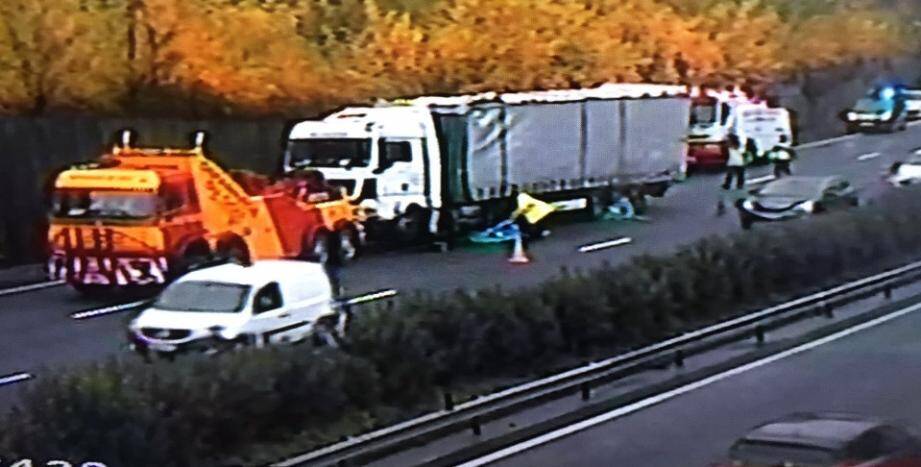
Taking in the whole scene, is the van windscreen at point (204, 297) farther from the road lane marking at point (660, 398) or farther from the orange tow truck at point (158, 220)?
→ the orange tow truck at point (158, 220)

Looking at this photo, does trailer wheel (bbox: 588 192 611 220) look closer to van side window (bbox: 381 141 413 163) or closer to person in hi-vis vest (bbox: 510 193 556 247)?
person in hi-vis vest (bbox: 510 193 556 247)

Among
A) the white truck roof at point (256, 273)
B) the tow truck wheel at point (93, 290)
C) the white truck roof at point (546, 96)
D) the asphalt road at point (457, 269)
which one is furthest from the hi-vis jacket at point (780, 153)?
the white truck roof at point (256, 273)

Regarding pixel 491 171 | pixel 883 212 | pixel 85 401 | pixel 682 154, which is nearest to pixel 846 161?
pixel 682 154

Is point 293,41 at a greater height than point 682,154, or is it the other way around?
point 293,41

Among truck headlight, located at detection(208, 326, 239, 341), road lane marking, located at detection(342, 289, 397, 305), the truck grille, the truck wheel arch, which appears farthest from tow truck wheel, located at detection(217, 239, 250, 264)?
truck headlight, located at detection(208, 326, 239, 341)

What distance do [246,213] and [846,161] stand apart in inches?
1101

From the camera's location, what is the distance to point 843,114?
66.8 meters

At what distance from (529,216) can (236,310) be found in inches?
674

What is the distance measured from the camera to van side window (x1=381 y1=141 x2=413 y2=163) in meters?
36.9

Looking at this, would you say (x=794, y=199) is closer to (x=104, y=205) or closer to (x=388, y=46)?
(x=388, y=46)

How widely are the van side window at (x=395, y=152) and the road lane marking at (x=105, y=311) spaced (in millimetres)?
8945

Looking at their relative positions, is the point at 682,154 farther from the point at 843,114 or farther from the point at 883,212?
the point at 843,114

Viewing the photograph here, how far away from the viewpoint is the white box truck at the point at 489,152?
121ft

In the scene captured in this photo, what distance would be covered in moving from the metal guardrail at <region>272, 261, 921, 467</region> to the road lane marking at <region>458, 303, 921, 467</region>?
1.33ft
